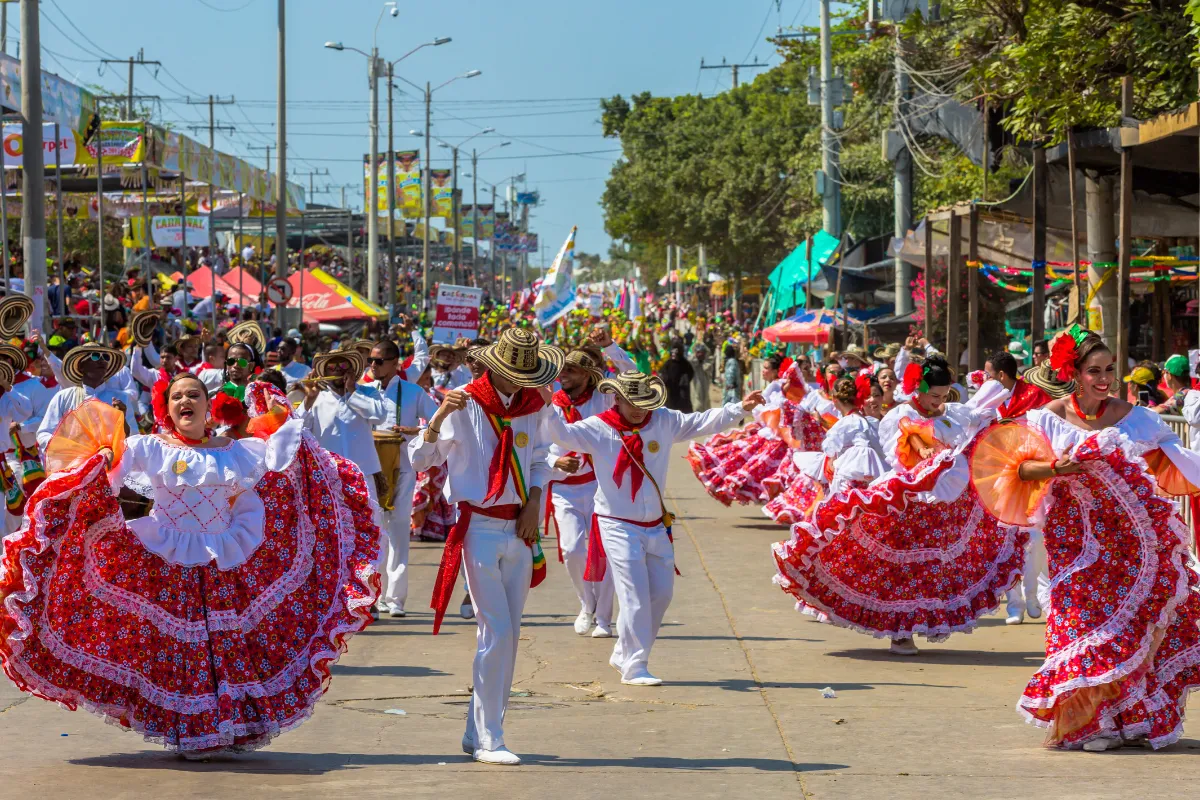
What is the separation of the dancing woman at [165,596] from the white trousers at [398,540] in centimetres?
453

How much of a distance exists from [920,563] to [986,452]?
2.70 m

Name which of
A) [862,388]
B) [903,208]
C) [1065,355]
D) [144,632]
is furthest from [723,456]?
[903,208]

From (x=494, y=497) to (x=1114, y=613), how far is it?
262 centimetres

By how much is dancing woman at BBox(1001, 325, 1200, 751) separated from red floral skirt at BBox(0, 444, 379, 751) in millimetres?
3046

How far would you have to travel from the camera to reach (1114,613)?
7.27 meters

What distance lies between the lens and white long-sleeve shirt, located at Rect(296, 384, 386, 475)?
37.9 ft

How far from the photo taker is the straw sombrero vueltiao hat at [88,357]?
40.2ft

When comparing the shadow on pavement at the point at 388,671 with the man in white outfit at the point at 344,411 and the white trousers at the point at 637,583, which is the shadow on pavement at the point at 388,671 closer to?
the white trousers at the point at 637,583

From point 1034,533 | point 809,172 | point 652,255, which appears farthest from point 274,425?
point 652,255

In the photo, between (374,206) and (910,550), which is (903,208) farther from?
(910,550)

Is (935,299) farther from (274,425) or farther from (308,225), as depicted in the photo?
(308,225)

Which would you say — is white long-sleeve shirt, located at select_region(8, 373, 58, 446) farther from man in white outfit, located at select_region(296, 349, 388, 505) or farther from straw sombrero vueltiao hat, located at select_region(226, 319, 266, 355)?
man in white outfit, located at select_region(296, 349, 388, 505)

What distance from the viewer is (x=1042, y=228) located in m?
19.8

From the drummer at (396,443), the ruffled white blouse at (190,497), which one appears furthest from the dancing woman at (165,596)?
the drummer at (396,443)
